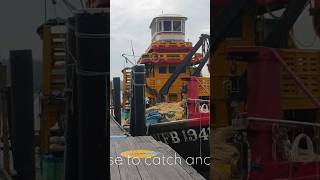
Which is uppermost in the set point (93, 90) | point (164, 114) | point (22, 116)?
point (93, 90)

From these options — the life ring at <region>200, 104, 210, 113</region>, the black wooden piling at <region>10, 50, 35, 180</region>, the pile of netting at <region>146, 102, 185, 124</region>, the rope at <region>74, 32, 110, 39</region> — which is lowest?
the pile of netting at <region>146, 102, 185, 124</region>

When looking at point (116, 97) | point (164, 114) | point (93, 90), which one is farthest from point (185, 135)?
point (93, 90)

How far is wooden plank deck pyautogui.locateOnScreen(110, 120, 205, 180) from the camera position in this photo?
13.4 feet

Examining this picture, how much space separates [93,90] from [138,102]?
5061mm

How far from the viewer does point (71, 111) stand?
7.79ft

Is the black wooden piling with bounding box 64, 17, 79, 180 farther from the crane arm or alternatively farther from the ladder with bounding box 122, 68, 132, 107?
the ladder with bounding box 122, 68, 132, 107

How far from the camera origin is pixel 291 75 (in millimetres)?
2627

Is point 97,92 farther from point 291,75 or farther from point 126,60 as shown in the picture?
point 126,60

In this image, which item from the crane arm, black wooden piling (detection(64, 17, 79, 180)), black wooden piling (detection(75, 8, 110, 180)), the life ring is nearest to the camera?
black wooden piling (detection(75, 8, 110, 180))

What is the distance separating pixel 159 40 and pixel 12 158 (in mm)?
11919

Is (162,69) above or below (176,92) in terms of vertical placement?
above

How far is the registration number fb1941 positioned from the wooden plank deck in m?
1.30

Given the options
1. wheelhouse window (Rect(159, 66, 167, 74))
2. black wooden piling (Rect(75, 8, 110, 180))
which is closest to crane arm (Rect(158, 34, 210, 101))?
wheelhouse window (Rect(159, 66, 167, 74))

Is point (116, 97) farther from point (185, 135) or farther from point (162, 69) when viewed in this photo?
point (162, 69)
